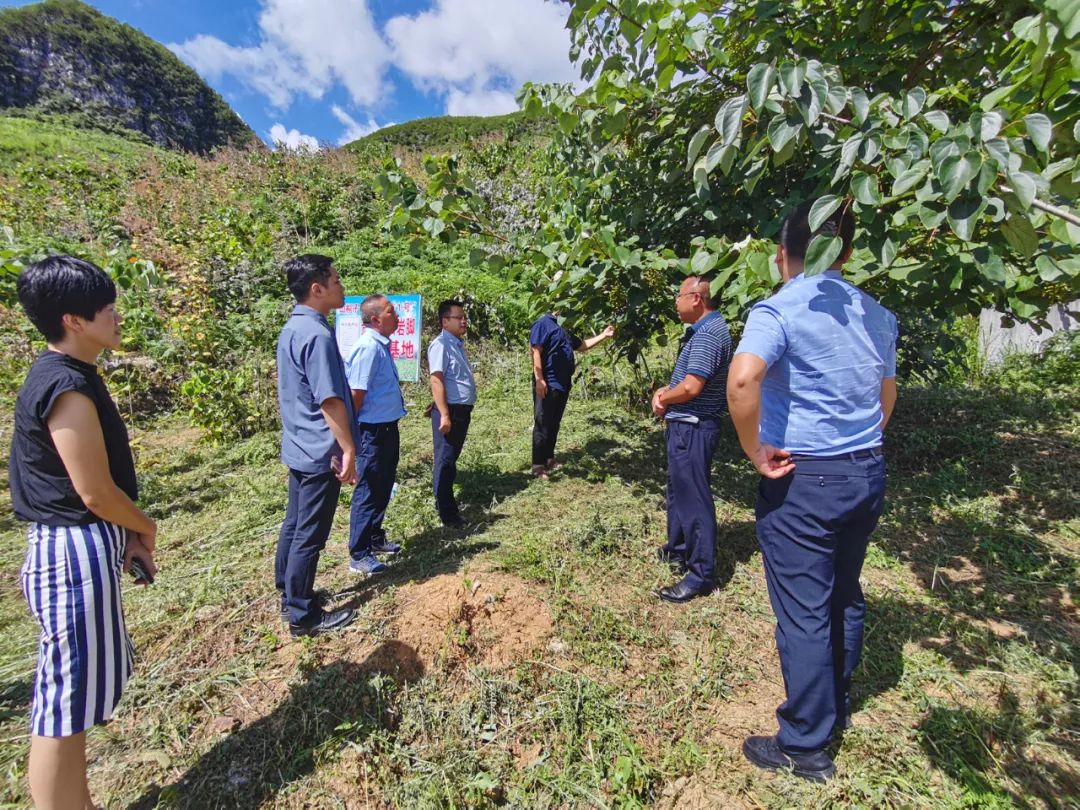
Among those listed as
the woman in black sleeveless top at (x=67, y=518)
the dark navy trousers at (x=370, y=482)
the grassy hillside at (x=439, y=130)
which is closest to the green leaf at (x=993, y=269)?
the woman in black sleeveless top at (x=67, y=518)

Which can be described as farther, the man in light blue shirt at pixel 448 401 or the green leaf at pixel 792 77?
the man in light blue shirt at pixel 448 401

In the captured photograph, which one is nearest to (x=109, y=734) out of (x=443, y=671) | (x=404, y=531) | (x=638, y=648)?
(x=443, y=671)

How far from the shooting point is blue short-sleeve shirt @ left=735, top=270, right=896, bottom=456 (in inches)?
70.6

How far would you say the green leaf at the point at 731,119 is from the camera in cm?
150

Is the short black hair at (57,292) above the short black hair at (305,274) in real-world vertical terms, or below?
below

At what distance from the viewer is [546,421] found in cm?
504

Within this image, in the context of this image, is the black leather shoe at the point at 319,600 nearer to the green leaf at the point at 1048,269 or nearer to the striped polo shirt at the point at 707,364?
the striped polo shirt at the point at 707,364

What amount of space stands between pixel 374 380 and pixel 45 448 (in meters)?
1.90

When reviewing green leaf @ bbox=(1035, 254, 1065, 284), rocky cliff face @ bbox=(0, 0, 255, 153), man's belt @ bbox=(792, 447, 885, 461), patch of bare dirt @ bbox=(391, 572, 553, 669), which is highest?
rocky cliff face @ bbox=(0, 0, 255, 153)

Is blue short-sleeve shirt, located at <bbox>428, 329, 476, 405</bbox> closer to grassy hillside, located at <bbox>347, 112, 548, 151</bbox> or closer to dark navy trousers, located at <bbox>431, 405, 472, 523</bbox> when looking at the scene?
dark navy trousers, located at <bbox>431, 405, 472, 523</bbox>

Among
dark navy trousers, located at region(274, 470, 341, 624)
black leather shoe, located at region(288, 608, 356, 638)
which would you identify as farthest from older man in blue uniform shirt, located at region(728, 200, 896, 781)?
black leather shoe, located at region(288, 608, 356, 638)

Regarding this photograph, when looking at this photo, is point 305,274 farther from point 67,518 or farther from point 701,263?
point 701,263

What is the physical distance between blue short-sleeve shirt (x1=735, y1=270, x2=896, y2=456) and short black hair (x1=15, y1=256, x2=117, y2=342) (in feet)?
6.92

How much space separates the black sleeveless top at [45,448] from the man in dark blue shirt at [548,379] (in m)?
3.59
